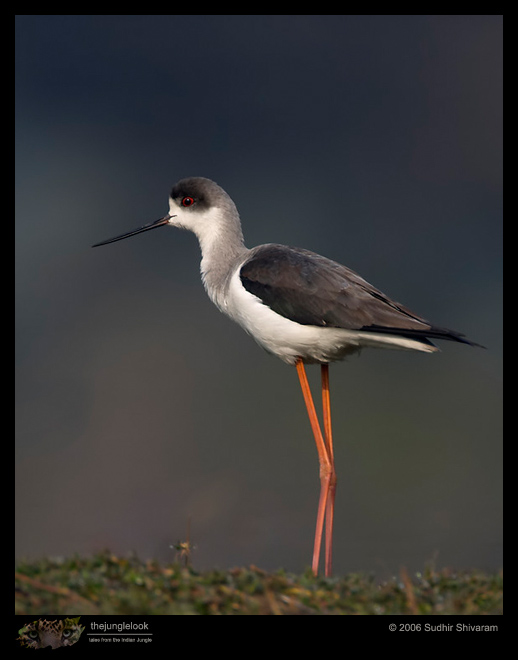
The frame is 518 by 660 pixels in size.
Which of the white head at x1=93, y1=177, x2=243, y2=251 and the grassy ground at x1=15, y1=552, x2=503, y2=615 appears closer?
the grassy ground at x1=15, y1=552, x2=503, y2=615

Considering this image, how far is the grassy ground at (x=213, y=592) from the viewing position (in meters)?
4.36

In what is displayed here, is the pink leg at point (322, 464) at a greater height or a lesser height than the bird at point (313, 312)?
lesser

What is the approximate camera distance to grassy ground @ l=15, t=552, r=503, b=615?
14.3 ft

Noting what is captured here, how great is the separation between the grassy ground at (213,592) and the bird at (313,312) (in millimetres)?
933

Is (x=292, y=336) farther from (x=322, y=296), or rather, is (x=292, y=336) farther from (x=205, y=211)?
(x=205, y=211)

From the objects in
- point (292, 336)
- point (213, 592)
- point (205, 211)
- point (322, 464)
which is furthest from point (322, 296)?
point (213, 592)

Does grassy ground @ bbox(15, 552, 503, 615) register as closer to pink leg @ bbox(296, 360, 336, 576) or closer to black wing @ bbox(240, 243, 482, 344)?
pink leg @ bbox(296, 360, 336, 576)

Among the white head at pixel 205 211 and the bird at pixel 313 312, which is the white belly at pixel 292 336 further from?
the white head at pixel 205 211

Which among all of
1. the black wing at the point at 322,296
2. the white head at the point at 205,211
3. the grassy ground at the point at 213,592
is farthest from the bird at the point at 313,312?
the grassy ground at the point at 213,592

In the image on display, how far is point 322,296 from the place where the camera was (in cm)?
594

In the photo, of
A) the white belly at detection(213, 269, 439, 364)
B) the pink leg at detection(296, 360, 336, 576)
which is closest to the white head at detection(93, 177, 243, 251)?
the white belly at detection(213, 269, 439, 364)

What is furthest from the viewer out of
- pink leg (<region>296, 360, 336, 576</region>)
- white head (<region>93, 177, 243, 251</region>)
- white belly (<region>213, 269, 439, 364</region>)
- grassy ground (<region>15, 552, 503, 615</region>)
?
white head (<region>93, 177, 243, 251</region>)

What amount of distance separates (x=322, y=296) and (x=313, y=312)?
0.15m
